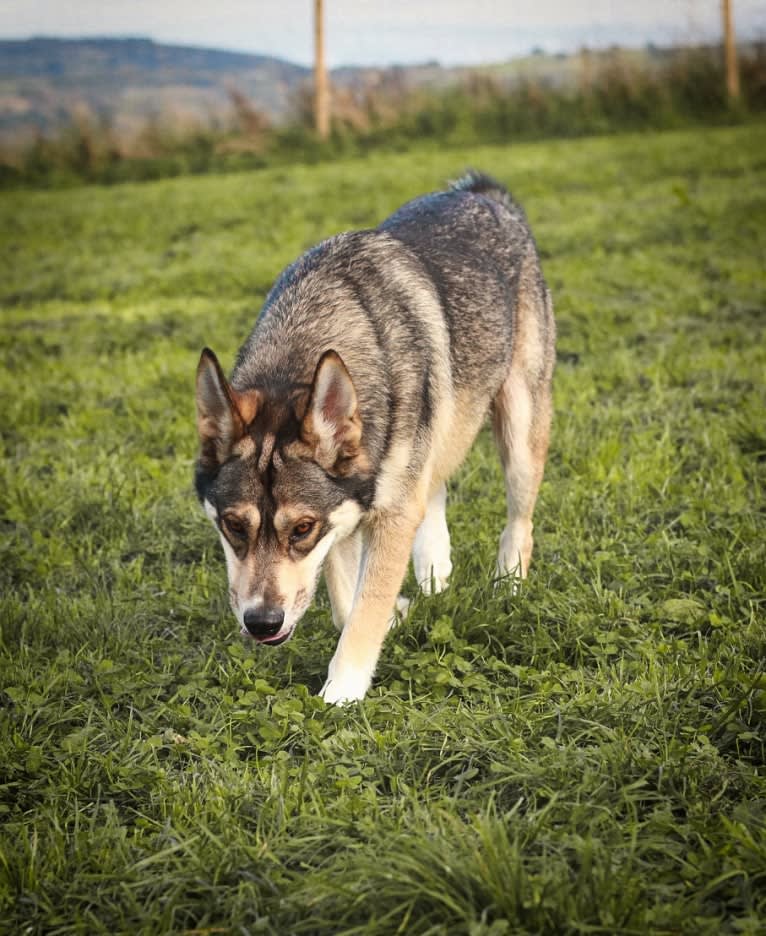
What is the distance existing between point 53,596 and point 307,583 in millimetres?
1505

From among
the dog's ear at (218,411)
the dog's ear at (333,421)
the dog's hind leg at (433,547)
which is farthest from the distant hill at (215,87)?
the dog's ear at (333,421)

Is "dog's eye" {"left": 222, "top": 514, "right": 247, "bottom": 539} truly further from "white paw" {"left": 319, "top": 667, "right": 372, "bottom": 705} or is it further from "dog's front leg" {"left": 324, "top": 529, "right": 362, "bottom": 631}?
"dog's front leg" {"left": 324, "top": 529, "right": 362, "bottom": 631}

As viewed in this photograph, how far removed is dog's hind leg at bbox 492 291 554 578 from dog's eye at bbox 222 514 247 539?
1624 mm

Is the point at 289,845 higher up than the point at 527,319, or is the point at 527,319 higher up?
the point at 527,319

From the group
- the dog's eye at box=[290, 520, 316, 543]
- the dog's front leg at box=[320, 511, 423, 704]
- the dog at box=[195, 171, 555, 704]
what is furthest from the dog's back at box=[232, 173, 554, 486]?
the dog's eye at box=[290, 520, 316, 543]

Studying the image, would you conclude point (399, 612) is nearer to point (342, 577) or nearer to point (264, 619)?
point (342, 577)

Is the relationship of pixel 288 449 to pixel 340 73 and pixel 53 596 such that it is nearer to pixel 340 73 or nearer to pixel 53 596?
pixel 53 596

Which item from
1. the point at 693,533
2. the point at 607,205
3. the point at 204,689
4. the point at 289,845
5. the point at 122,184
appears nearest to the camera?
the point at 289,845

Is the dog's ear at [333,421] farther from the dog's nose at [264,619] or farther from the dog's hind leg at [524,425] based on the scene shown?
the dog's hind leg at [524,425]

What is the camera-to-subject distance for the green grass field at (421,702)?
2.73m

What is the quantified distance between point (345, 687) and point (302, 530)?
642 millimetres

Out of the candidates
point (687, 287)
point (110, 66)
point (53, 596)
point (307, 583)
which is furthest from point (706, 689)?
point (110, 66)

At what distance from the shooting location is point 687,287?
10.4 metres

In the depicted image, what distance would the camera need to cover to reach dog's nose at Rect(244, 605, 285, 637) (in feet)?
11.4
